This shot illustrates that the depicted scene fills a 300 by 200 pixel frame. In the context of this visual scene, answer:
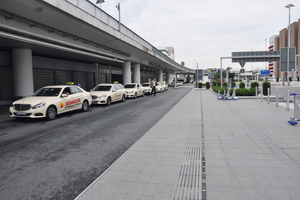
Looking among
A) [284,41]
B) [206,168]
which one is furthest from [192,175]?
[284,41]

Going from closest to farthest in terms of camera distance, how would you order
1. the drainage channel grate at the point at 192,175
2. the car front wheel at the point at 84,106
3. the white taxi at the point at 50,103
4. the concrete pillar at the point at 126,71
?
the drainage channel grate at the point at 192,175 < the white taxi at the point at 50,103 < the car front wheel at the point at 84,106 < the concrete pillar at the point at 126,71

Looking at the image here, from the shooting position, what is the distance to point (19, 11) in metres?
10.8

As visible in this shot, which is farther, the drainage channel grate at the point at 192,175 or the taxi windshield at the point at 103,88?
the taxi windshield at the point at 103,88

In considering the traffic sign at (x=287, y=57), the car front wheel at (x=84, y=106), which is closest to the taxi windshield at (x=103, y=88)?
the car front wheel at (x=84, y=106)

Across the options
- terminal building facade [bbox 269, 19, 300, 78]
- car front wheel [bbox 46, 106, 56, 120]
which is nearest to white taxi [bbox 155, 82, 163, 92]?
car front wheel [bbox 46, 106, 56, 120]

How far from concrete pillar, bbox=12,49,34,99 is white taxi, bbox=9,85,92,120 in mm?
6060

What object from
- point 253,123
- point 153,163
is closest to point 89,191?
point 153,163

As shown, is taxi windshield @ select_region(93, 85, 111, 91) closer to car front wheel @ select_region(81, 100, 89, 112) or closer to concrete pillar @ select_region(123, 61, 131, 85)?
car front wheel @ select_region(81, 100, 89, 112)

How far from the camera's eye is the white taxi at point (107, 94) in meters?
16.1

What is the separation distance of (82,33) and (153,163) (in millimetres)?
13315

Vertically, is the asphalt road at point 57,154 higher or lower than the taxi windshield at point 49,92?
lower

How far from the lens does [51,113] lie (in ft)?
34.5

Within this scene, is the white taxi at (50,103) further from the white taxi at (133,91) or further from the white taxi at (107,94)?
the white taxi at (133,91)

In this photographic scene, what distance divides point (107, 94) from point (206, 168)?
12.8 metres
